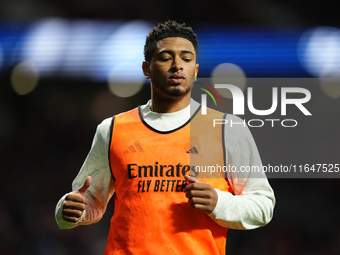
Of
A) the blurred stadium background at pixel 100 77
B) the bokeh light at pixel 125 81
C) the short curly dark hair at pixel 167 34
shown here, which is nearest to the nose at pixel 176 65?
the short curly dark hair at pixel 167 34

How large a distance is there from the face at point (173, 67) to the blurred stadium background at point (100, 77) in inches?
110

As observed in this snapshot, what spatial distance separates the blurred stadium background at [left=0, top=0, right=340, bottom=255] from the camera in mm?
4812

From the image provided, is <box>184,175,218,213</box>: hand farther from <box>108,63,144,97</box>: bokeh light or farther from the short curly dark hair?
<box>108,63,144,97</box>: bokeh light

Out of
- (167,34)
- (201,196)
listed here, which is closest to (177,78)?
(167,34)

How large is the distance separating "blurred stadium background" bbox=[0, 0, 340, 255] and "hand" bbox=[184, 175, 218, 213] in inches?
127

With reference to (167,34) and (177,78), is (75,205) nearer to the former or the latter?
(177,78)

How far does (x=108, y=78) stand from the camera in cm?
518

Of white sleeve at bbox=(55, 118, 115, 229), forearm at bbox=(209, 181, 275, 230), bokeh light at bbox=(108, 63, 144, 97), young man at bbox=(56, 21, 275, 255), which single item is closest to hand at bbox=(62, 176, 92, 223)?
young man at bbox=(56, 21, 275, 255)

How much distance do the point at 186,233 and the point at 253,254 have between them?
372 centimetres

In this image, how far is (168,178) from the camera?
162cm

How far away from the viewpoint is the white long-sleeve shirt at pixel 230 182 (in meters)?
1.56

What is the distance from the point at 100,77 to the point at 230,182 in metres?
3.98

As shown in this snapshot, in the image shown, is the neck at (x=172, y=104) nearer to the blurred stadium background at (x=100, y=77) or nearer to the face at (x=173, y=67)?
the face at (x=173, y=67)

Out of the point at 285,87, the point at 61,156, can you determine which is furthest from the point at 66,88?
the point at 285,87
